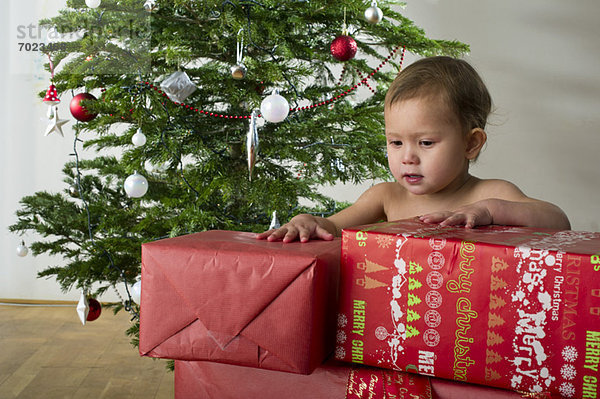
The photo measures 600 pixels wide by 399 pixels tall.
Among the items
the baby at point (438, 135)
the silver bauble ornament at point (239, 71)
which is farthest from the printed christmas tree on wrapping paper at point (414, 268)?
the silver bauble ornament at point (239, 71)

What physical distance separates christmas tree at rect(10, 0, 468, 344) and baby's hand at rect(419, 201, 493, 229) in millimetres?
621

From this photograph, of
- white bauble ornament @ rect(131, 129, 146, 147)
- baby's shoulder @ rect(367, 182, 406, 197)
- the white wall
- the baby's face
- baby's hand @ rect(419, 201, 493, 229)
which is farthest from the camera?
the white wall

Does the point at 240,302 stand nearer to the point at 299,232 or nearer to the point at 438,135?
the point at 299,232

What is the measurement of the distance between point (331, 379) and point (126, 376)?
1.37 meters

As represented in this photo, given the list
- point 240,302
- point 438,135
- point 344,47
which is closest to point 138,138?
point 344,47

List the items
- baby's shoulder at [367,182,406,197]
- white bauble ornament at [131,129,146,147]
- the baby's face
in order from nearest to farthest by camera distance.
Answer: the baby's face < baby's shoulder at [367,182,406,197] < white bauble ornament at [131,129,146,147]

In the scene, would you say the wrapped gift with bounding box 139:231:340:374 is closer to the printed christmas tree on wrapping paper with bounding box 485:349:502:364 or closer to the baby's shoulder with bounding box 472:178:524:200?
the printed christmas tree on wrapping paper with bounding box 485:349:502:364

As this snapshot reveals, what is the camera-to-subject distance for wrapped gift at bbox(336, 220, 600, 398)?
18.9 inches

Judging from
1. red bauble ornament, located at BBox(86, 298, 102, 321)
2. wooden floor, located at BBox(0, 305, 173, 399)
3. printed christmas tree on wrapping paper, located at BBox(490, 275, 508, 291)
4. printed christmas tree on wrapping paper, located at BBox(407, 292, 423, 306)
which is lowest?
wooden floor, located at BBox(0, 305, 173, 399)

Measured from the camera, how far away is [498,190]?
3.08 feet

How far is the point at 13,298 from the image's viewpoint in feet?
8.75

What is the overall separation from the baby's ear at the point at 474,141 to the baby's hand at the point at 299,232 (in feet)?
1.19

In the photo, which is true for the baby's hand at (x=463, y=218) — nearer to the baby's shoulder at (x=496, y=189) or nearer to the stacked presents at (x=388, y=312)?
the stacked presents at (x=388, y=312)

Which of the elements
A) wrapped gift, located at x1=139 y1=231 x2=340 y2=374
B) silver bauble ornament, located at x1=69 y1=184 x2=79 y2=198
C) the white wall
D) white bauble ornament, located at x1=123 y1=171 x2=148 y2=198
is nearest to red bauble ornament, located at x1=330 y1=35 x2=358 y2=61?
white bauble ornament, located at x1=123 y1=171 x2=148 y2=198
